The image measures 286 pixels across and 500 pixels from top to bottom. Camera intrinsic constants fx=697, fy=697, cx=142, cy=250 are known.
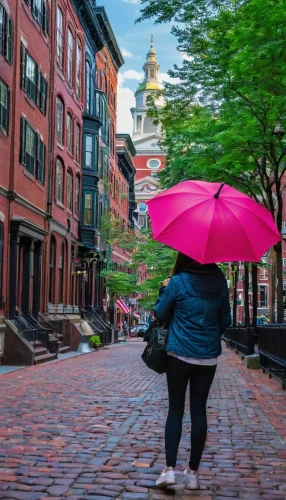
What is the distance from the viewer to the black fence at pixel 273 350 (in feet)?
45.0

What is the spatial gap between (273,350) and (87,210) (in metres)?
23.3

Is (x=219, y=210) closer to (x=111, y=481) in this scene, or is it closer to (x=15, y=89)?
(x=111, y=481)

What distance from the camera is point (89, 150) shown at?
37688 mm

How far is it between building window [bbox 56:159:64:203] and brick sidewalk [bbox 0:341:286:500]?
56.6 ft

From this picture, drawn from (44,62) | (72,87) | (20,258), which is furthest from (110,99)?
(20,258)

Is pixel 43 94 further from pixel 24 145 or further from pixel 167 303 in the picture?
pixel 167 303

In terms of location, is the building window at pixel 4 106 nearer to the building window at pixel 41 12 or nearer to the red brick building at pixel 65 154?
the building window at pixel 41 12

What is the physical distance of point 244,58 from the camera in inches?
620

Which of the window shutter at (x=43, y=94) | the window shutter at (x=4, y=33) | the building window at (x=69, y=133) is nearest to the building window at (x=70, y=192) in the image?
the building window at (x=69, y=133)

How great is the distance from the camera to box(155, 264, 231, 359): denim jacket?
5.28 metres

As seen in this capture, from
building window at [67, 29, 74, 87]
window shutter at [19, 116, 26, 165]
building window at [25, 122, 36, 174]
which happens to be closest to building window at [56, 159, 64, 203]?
building window at [67, 29, 74, 87]

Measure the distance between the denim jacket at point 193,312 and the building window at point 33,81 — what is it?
18.7m

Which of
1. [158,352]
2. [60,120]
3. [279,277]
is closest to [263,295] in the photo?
[60,120]

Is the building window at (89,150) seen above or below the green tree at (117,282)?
above
